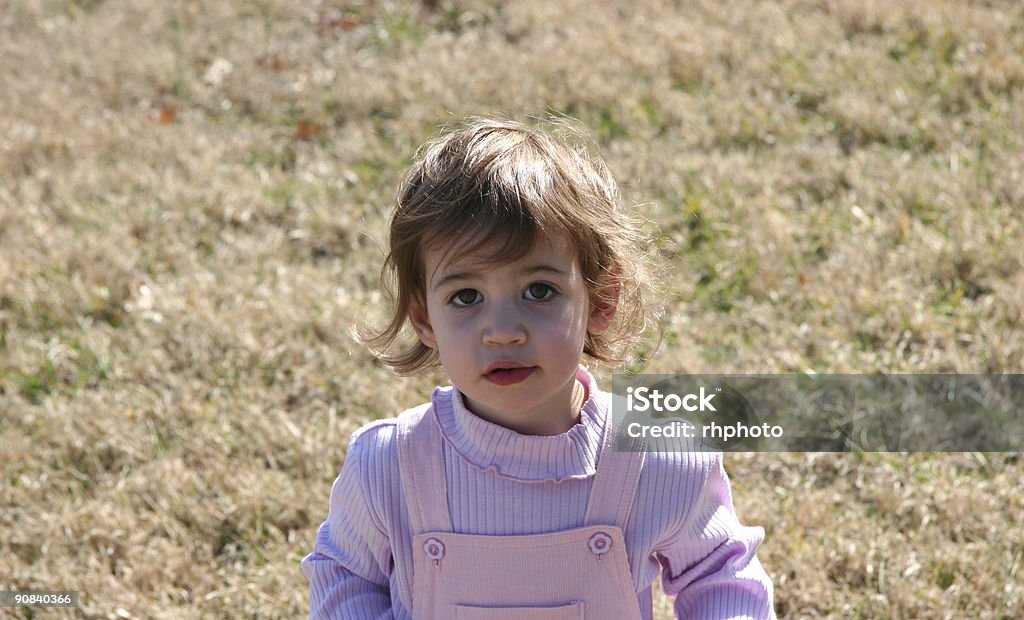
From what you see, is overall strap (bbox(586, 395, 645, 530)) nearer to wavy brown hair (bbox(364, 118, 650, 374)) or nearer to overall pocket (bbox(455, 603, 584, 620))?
overall pocket (bbox(455, 603, 584, 620))

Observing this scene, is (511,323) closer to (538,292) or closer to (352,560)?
(538,292)

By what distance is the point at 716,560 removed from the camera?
2223mm

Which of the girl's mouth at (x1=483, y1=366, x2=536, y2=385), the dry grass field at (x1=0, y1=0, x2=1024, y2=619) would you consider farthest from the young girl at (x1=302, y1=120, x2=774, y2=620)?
the dry grass field at (x1=0, y1=0, x2=1024, y2=619)

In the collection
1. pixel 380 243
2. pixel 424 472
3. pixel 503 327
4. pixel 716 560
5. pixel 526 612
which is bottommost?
pixel 526 612

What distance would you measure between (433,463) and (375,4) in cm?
412

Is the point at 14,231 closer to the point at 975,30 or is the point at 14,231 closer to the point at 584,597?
the point at 584,597

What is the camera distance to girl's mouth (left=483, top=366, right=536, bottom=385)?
80.6 inches

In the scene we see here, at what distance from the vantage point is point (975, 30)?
16.3 ft

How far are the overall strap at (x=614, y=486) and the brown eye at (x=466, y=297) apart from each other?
0.37m

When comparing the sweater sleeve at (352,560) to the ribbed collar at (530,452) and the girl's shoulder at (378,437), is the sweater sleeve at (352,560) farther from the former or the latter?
the ribbed collar at (530,452)

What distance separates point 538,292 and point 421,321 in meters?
0.31

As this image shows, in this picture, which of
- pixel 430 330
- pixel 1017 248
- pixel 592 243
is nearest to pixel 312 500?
pixel 430 330

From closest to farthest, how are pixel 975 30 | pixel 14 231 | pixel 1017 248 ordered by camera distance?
pixel 1017 248
pixel 14 231
pixel 975 30

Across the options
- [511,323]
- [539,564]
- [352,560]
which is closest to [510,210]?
[511,323]
